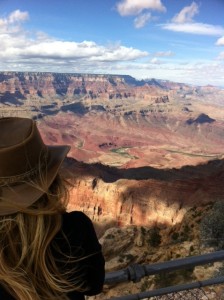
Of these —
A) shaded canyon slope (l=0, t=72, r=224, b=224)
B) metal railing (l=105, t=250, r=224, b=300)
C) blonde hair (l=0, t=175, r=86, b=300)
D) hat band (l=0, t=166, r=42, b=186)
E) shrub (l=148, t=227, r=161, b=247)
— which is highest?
hat band (l=0, t=166, r=42, b=186)

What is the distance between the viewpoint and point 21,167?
5.24 ft

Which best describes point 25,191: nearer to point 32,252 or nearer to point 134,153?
point 32,252

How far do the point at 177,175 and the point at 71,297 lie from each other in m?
49.4

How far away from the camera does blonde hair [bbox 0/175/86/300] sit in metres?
1.54

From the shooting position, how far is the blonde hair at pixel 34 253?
154 centimetres

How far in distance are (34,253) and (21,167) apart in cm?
33

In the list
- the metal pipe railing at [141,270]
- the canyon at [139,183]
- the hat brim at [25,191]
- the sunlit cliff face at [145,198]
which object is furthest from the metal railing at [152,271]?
the sunlit cliff face at [145,198]

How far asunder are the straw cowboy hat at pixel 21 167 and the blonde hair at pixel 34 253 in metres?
0.06

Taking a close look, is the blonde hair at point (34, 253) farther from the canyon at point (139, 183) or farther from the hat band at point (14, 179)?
the canyon at point (139, 183)

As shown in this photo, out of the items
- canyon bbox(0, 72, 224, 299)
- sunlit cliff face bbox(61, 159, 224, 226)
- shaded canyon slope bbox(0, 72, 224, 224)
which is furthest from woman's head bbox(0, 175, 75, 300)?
sunlit cliff face bbox(61, 159, 224, 226)

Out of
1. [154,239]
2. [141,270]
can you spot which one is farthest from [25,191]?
[154,239]

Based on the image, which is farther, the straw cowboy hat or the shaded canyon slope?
the shaded canyon slope

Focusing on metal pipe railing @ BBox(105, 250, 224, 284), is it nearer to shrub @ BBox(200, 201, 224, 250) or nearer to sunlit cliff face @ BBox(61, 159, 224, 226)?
shrub @ BBox(200, 201, 224, 250)

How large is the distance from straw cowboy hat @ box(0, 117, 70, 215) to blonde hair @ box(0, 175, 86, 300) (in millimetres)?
56
